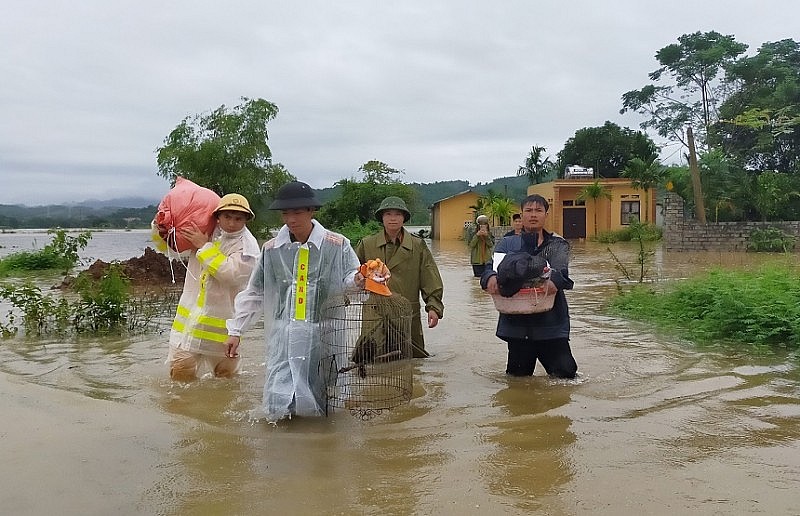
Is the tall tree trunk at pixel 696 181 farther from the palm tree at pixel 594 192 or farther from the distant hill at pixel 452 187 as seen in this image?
the distant hill at pixel 452 187

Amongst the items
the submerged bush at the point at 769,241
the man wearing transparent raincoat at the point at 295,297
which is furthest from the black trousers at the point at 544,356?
the submerged bush at the point at 769,241

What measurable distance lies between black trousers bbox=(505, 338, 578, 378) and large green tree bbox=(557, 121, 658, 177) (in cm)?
4477

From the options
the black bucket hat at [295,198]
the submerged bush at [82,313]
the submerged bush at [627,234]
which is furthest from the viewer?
the submerged bush at [627,234]

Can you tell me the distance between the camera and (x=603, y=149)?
49.9 metres

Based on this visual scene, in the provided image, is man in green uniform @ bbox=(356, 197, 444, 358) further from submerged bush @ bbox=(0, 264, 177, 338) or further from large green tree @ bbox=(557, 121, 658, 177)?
large green tree @ bbox=(557, 121, 658, 177)

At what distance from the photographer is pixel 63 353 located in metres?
7.75

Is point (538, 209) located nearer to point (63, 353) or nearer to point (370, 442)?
point (370, 442)

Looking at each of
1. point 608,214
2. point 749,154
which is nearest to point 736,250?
point 608,214

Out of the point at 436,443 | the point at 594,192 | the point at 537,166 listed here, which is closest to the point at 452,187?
the point at 537,166

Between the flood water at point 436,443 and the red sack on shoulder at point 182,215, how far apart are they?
1.24 meters

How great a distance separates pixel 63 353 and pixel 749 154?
37.5m

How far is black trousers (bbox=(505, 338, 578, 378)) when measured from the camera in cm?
578

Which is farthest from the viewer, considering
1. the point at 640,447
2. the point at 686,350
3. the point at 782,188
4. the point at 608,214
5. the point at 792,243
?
the point at 608,214

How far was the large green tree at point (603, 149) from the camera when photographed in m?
49.2
